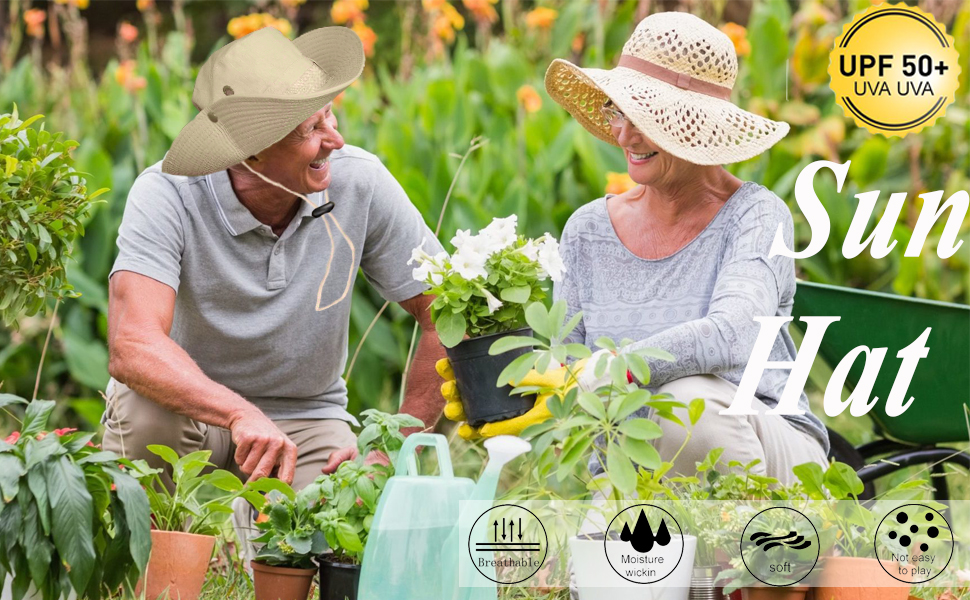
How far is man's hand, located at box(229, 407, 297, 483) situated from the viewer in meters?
1.78

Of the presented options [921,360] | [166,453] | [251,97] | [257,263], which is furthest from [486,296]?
[921,360]

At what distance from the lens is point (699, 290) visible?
205 cm

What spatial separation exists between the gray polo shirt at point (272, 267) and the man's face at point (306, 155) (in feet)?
0.39

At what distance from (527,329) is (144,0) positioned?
3.25 m

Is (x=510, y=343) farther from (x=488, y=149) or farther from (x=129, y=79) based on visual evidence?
(x=129, y=79)

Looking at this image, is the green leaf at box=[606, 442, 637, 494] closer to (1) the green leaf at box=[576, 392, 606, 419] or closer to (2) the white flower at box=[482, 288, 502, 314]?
(1) the green leaf at box=[576, 392, 606, 419]

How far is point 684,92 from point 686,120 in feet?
0.26

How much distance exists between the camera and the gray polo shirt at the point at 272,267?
227 cm

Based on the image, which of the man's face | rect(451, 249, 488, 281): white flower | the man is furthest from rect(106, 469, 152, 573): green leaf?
the man's face

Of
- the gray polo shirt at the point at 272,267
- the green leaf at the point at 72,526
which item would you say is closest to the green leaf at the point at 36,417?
the green leaf at the point at 72,526

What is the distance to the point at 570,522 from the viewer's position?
1863 millimetres

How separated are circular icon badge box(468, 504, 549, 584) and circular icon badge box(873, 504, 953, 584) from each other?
0.51m

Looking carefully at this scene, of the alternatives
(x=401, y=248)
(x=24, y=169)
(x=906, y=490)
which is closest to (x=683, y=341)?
(x=906, y=490)

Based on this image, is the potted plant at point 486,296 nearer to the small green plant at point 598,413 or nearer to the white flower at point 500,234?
the white flower at point 500,234
